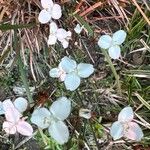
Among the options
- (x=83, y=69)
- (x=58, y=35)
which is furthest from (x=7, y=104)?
(x=58, y=35)

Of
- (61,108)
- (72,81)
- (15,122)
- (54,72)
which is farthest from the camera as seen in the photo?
(54,72)

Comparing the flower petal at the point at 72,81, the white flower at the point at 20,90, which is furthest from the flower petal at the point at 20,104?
the white flower at the point at 20,90

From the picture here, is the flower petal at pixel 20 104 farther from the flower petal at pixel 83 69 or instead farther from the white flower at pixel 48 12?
the white flower at pixel 48 12

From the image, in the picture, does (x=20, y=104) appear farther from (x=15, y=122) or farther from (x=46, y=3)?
(x=46, y=3)

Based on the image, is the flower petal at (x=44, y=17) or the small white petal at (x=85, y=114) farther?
the flower petal at (x=44, y=17)

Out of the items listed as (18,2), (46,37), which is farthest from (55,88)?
(18,2)

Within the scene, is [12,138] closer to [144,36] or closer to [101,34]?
[101,34]

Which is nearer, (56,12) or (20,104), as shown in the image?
(20,104)

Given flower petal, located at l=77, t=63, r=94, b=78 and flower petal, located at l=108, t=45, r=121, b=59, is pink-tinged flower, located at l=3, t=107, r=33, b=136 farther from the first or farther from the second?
flower petal, located at l=108, t=45, r=121, b=59

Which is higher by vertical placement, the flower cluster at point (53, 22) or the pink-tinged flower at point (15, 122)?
the flower cluster at point (53, 22)

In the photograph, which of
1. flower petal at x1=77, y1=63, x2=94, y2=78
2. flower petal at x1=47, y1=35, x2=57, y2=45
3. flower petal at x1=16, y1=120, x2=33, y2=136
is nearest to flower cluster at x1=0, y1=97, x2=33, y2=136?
flower petal at x1=16, y1=120, x2=33, y2=136
